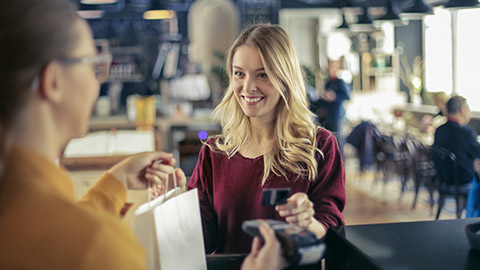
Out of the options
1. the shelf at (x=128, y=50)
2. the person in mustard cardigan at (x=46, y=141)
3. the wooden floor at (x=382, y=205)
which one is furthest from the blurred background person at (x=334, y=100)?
the person in mustard cardigan at (x=46, y=141)

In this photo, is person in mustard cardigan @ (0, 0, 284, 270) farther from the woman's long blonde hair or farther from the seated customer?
the seated customer

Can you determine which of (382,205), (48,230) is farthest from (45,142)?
(382,205)

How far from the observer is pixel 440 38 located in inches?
433

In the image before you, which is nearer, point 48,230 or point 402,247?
point 48,230

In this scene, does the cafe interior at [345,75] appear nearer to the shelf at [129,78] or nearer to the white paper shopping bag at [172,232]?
the shelf at [129,78]

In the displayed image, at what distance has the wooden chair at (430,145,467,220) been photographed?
5.38 meters

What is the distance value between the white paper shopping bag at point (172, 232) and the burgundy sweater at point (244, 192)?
0.34 metres

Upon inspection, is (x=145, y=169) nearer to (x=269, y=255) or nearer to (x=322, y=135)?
(x=269, y=255)

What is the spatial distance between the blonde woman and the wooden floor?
435cm

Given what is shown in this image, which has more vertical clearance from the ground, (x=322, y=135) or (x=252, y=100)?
(x=252, y=100)

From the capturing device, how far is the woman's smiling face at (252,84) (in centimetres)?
176

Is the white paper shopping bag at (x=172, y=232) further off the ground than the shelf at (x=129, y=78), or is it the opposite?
the shelf at (x=129, y=78)

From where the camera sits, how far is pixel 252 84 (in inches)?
69.7

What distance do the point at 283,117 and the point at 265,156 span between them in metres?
0.15
